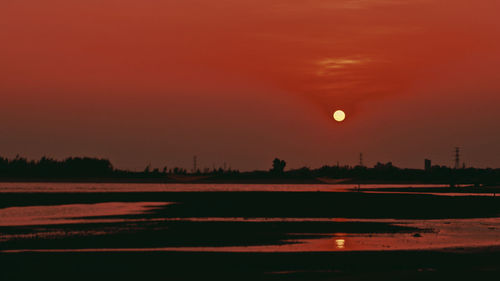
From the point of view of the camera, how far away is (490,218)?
64.2m

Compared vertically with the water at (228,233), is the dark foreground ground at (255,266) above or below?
below

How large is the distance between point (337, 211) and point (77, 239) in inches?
1377

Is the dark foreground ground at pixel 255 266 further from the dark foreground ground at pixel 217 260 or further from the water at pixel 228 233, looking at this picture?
the water at pixel 228 233

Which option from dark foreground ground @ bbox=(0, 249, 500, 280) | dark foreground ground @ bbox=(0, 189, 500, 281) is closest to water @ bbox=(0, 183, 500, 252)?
dark foreground ground @ bbox=(0, 189, 500, 281)

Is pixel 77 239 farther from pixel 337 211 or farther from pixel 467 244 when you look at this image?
pixel 337 211

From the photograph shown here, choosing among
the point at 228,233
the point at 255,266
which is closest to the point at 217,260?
the point at 255,266

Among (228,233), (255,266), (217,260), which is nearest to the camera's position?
(255,266)

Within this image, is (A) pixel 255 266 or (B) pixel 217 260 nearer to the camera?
(A) pixel 255 266

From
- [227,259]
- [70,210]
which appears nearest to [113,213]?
[70,210]

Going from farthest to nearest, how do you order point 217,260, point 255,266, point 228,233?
point 228,233
point 217,260
point 255,266

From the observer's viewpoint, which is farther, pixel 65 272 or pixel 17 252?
pixel 17 252

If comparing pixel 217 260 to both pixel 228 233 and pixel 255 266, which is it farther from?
pixel 228 233

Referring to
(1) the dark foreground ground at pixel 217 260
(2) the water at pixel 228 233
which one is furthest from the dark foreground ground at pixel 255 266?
(2) the water at pixel 228 233

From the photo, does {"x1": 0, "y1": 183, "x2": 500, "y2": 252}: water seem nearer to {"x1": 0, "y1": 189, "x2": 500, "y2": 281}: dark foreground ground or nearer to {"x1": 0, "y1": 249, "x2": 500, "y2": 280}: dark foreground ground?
{"x1": 0, "y1": 189, "x2": 500, "y2": 281}: dark foreground ground
